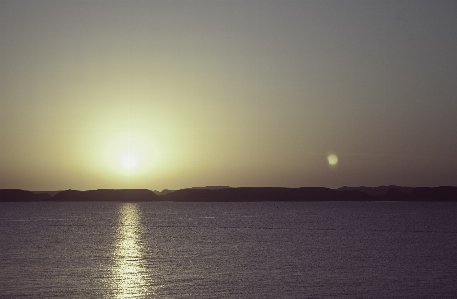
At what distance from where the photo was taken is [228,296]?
123 ft

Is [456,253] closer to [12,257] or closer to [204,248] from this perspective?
[204,248]

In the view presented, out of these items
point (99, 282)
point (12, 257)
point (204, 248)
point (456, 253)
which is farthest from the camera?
point (204, 248)

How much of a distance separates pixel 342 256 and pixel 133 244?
31.4 m

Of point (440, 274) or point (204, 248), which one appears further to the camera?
point (204, 248)

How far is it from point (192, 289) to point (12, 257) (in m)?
28.4

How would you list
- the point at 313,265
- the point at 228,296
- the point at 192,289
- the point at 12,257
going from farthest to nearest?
1. the point at 12,257
2. the point at 313,265
3. the point at 192,289
4. the point at 228,296

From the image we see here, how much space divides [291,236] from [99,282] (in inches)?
2201

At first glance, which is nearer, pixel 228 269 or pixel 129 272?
pixel 129 272

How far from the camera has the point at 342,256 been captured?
207 ft

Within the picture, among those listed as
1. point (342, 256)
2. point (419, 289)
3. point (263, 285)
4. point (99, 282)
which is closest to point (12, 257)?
point (99, 282)

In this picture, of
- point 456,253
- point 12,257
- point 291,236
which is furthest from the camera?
point 291,236

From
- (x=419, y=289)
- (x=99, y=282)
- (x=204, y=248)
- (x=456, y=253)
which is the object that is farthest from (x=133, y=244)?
(x=419, y=289)

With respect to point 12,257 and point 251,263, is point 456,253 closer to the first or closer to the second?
point 251,263

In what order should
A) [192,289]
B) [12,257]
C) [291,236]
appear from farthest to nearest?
1. [291,236]
2. [12,257]
3. [192,289]
